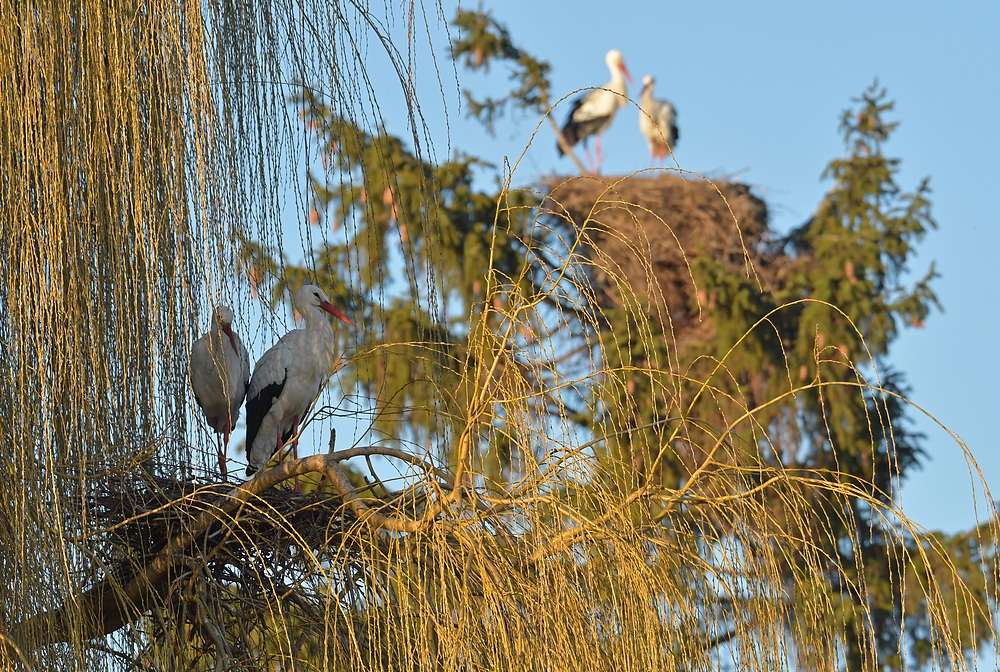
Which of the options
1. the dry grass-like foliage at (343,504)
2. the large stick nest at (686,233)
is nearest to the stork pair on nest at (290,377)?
the dry grass-like foliage at (343,504)

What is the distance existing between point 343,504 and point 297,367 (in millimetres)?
2615

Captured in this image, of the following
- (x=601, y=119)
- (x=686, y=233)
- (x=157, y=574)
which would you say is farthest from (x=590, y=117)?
(x=157, y=574)

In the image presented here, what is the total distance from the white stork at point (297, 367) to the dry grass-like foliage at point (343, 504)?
2.32 m

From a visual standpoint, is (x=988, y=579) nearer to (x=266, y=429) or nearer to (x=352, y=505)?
(x=352, y=505)

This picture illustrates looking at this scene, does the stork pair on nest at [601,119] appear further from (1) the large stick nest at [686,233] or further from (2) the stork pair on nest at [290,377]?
(2) the stork pair on nest at [290,377]

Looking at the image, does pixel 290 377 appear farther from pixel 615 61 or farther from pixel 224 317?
pixel 615 61

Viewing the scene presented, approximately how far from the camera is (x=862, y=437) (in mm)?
9328

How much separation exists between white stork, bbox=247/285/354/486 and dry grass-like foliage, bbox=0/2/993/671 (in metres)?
2.32

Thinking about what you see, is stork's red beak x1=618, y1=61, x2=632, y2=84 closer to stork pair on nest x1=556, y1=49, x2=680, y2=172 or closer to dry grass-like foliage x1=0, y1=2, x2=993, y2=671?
stork pair on nest x1=556, y1=49, x2=680, y2=172

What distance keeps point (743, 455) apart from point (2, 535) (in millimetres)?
1217

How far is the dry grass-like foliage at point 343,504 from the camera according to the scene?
2.08 metres

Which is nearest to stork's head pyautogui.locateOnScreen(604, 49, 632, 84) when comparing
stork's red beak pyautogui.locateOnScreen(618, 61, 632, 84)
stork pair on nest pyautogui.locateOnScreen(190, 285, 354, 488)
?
stork's red beak pyautogui.locateOnScreen(618, 61, 632, 84)

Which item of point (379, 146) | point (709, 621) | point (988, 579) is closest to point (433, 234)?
point (379, 146)

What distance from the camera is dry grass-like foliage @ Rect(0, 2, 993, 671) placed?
6.83ft
